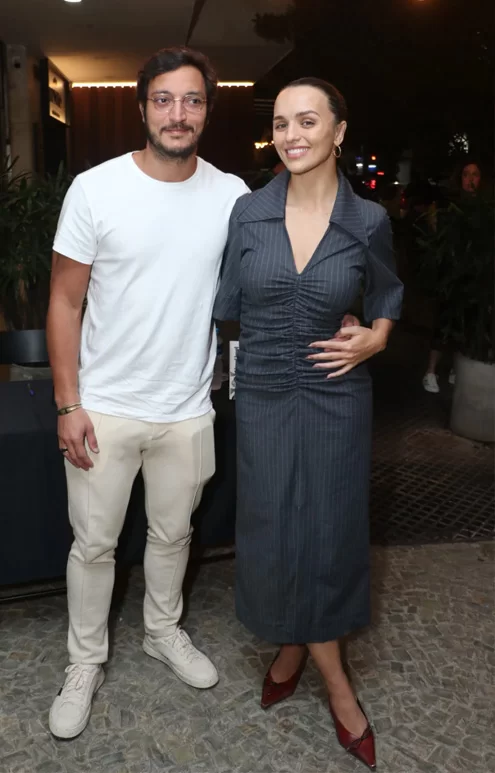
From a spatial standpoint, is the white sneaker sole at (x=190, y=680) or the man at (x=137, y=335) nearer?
the man at (x=137, y=335)

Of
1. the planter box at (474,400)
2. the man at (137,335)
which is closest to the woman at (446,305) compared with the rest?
the planter box at (474,400)

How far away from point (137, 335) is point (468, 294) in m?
3.05

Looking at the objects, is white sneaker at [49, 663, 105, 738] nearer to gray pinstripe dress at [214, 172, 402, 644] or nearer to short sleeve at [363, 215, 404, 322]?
gray pinstripe dress at [214, 172, 402, 644]

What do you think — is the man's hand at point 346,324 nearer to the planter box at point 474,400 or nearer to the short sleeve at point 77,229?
the short sleeve at point 77,229

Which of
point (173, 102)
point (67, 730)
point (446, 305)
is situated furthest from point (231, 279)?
point (446, 305)

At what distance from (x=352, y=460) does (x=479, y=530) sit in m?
1.70

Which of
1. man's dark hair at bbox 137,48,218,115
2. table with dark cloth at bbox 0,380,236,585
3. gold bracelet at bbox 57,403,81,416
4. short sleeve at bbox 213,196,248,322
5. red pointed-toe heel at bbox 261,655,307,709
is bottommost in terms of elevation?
red pointed-toe heel at bbox 261,655,307,709

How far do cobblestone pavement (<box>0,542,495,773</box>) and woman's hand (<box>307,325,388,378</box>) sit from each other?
3.31 feet

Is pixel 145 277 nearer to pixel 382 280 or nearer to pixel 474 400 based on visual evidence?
pixel 382 280

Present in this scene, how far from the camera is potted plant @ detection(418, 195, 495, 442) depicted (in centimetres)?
415

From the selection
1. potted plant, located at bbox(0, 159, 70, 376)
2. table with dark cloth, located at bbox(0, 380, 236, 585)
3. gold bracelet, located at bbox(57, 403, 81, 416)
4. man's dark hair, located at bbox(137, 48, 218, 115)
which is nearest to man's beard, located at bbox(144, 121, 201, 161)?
man's dark hair, located at bbox(137, 48, 218, 115)

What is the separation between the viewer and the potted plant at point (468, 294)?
4148 millimetres

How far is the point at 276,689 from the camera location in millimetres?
2062

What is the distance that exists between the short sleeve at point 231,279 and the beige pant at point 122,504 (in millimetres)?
313
